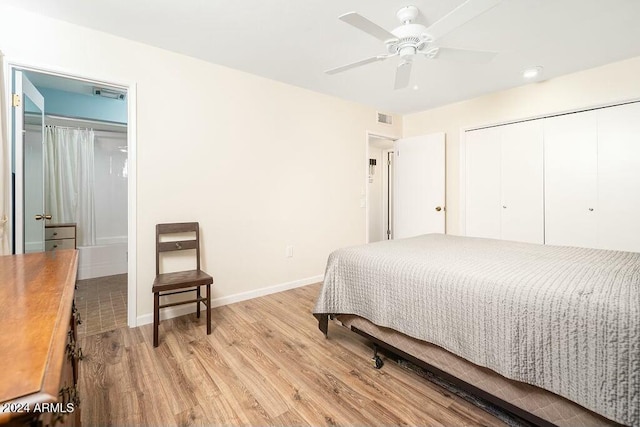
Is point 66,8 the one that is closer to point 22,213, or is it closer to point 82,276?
point 22,213

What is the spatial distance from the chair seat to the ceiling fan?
2031mm

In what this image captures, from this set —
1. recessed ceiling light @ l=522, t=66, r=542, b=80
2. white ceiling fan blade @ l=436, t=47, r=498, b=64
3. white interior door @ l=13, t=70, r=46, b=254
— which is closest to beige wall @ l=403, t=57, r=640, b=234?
recessed ceiling light @ l=522, t=66, r=542, b=80

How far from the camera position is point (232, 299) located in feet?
9.83

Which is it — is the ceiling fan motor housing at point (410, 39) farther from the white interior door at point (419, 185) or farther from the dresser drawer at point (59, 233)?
the dresser drawer at point (59, 233)

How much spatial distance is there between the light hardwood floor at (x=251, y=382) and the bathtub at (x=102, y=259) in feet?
6.92

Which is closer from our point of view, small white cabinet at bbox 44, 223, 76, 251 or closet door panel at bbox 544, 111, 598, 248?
closet door panel at bbox 544, 111, 598, 248

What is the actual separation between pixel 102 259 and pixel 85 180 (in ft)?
3.72

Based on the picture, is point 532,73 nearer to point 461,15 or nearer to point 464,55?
point 464,55

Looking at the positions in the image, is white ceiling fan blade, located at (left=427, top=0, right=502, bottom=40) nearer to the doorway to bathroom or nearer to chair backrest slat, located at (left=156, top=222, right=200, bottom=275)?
chair backrest slat, located at (left=156, top=222, right=200, bottom=275)

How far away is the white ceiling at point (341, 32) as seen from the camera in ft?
6.43

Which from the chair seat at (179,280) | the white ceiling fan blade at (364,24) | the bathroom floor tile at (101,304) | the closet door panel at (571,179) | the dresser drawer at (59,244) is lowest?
the bathroom floor tile at (101,304)

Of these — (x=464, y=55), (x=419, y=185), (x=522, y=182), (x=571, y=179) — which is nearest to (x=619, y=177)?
(x=571, y=179)

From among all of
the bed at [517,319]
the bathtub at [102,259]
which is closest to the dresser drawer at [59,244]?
the bathtub at [102,259]

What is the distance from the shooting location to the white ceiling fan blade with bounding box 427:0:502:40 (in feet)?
4.66
